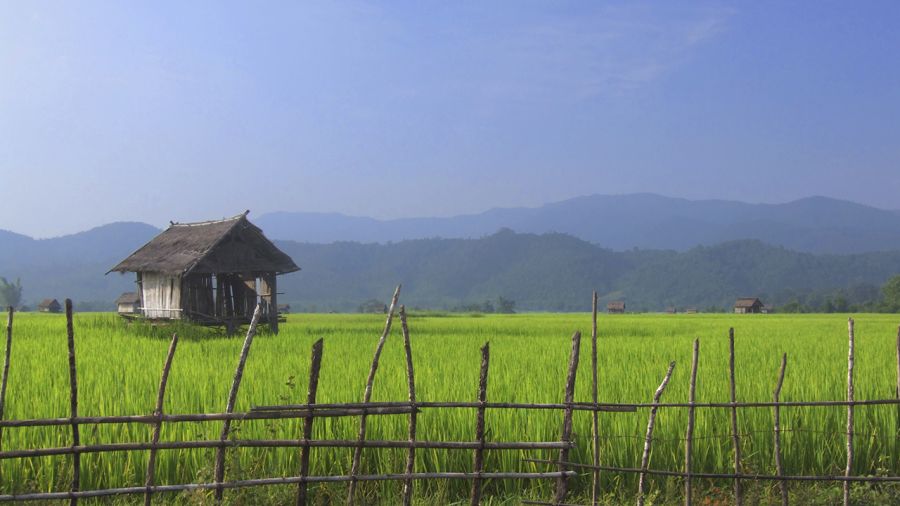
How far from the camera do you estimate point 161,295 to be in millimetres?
24578

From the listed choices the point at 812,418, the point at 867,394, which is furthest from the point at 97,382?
the point at 867,394

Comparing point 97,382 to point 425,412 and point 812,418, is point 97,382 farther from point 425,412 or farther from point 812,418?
point 812,418

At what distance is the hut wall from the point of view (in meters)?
23.6

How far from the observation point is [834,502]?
6840 millimetres

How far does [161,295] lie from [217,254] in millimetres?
2852

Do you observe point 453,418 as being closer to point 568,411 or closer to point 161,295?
point 568,411

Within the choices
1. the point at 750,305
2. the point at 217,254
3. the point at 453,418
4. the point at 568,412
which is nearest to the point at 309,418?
the point at 568,412

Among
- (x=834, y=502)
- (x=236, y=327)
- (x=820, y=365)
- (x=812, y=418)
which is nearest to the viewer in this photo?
(x=834, y=502)

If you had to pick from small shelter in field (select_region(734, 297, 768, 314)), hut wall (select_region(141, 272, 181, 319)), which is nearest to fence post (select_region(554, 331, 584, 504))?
hut wall (select_region(141, 272, 181, 319))

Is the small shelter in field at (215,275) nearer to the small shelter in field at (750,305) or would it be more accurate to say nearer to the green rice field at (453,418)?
the green rice field at (453,418)

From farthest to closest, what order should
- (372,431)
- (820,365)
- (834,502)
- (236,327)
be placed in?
(236,327), (820,365), (372,431), (834,502)

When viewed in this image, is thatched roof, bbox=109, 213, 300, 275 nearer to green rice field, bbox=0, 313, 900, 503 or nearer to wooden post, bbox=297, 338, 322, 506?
green rice field, bbox=0, 313, 900, 503

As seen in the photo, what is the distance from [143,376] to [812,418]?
9.15 m

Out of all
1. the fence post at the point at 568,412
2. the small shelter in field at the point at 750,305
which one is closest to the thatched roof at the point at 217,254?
the fence post at the point at 568,412
